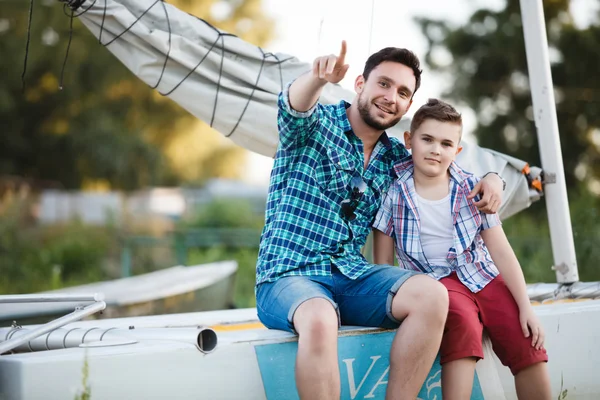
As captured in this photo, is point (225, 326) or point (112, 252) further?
point (112, 252)

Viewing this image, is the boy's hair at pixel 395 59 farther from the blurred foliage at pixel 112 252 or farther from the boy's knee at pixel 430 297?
the blurred foliage at pixel 112 252

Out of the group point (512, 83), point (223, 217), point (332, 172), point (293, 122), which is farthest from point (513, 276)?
point (223, 217)

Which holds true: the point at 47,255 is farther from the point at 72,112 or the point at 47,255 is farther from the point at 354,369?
the point at 354,369

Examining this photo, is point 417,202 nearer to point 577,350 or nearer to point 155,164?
point 577,350

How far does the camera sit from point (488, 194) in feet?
9.33

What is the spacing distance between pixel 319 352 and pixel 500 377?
3.31 ft

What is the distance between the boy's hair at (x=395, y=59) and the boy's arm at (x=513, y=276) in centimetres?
71

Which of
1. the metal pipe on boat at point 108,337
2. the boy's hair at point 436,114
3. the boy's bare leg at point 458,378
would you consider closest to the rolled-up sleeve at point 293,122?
the boy's hair at point 436,114

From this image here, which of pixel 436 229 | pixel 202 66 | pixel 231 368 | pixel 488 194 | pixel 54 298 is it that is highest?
pixel 202 66

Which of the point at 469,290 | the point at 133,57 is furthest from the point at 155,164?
the point at 469,290

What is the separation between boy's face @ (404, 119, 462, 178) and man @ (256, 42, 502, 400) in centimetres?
15

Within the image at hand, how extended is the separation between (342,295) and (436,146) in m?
0.75

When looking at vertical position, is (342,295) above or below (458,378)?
above

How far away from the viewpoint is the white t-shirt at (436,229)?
2.93 metres
